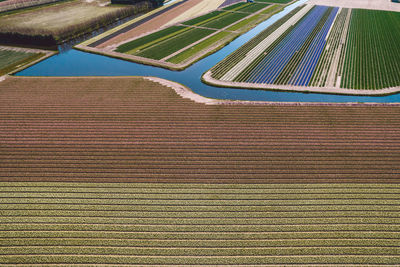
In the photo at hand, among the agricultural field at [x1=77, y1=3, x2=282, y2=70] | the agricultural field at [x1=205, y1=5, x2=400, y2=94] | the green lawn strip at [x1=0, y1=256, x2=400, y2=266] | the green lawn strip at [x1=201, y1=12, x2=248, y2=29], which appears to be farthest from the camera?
the green lawn strip at [x1=201, y1=12, x2=248, y2=29]

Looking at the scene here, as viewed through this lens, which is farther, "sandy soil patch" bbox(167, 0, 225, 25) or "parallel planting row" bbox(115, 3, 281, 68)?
"sandy soil patch" bbox(167, 0, 225, 25)

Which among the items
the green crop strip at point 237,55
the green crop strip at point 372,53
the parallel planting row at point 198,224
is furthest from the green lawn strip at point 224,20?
the parallel planting row at point 198,224

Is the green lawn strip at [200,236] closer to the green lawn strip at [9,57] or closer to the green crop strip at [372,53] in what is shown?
the green crop strip at [372,53]

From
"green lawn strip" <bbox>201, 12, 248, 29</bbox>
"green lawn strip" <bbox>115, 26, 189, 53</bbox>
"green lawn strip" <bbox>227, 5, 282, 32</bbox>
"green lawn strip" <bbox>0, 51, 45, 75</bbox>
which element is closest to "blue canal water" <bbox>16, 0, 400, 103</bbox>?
"green lawn strip" <bbox>0, 51, 45, 75</bbox>

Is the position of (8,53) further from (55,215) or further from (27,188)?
(55,215)

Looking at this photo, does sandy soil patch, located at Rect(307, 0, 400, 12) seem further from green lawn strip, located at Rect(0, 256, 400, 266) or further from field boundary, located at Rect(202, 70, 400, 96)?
green lawn strip, located at Rect(0, 256, 400, 266)

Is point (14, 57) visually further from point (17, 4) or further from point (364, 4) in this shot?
point (364, 4)

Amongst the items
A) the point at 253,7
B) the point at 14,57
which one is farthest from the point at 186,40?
the point at 253,7
